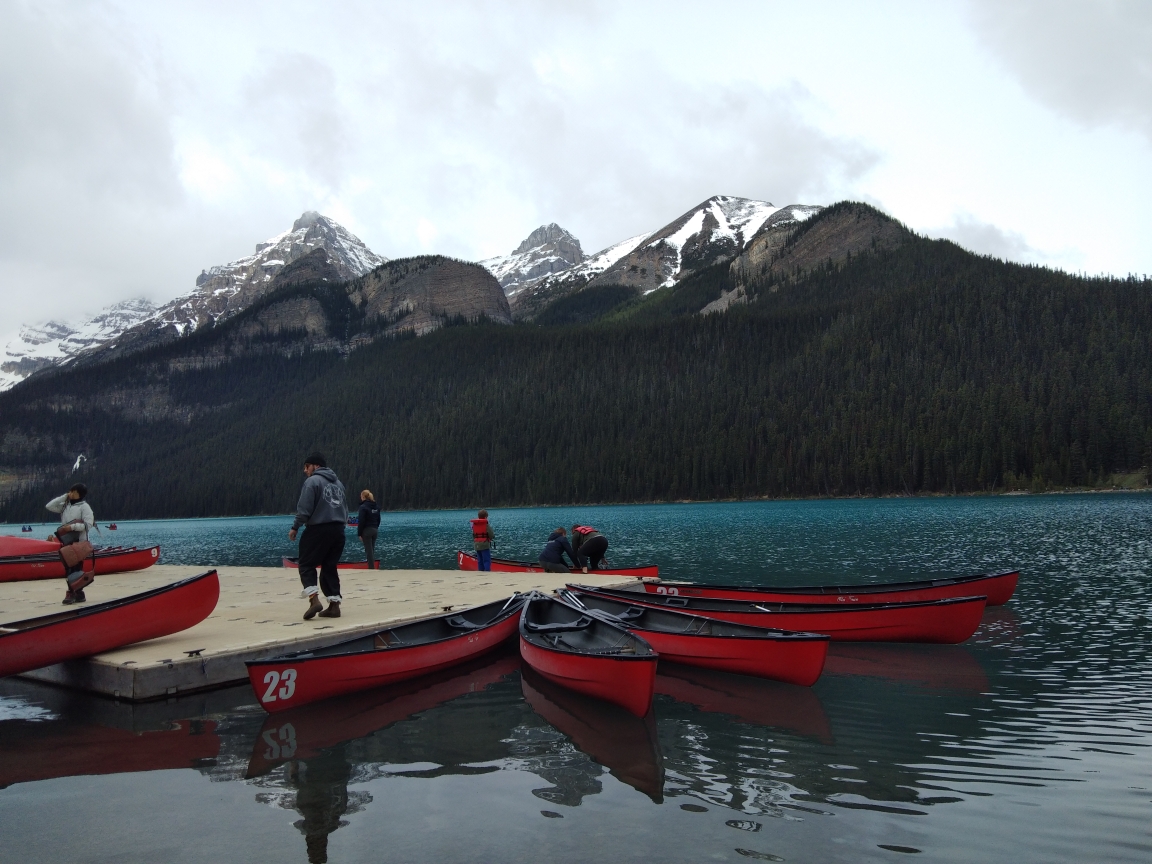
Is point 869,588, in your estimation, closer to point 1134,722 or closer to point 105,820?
point 1134,722

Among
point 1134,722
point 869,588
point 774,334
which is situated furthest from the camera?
point 774,334

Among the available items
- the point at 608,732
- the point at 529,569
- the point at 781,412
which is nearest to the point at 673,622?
the point at 608,732

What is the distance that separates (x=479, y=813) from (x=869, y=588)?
49.3 feet

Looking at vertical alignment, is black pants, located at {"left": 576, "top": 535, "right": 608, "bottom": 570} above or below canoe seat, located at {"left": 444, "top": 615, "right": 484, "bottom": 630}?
above

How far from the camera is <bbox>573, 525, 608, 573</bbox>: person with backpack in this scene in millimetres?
24969

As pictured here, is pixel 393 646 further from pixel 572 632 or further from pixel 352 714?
pixel 572 632

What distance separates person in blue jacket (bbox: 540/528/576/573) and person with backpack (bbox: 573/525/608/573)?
0.97ft

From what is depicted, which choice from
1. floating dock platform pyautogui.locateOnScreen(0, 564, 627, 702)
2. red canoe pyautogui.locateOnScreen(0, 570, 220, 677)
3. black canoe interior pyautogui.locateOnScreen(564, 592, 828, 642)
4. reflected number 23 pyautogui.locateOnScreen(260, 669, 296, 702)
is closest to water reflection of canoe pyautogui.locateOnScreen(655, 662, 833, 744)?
black canoe interior pyautogui.locateOnScreen(564, 592, 828, 642)

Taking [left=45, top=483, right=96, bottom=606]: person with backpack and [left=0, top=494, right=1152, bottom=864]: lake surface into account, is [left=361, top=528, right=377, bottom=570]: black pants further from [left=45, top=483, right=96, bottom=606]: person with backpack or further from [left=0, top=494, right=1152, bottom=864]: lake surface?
[left=0, top=494, right=1152, bottom=864]: lake surface

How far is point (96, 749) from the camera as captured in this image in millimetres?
9273

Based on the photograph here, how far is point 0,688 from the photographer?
13445mm

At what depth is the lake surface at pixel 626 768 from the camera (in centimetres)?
646

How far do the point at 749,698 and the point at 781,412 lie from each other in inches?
5473

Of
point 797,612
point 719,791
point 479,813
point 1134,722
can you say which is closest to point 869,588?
point 797,612
